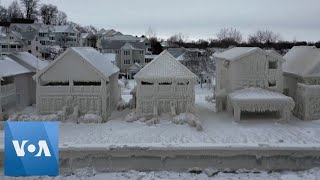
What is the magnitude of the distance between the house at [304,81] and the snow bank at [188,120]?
7430 mm

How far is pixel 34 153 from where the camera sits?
56.2 feet

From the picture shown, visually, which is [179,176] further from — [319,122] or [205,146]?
[319,122]

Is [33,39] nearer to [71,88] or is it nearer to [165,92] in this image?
[71,88]

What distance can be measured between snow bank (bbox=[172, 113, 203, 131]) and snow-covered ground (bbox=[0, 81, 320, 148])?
0.34 metres

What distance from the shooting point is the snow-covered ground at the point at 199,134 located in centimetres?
1975

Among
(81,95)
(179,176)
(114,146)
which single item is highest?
(81,95)

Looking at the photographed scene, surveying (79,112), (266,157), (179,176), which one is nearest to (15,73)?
(79,112)

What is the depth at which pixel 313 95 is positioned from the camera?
2531 centimetres

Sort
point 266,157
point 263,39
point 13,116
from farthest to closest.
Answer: point 263,39, point 13,116, point 266,157

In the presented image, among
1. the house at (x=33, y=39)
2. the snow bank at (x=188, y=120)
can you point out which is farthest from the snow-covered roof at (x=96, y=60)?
the house at (x=33, y=39)

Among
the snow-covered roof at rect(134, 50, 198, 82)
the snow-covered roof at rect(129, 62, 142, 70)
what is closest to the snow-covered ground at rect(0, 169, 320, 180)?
the snow-covered roof at rect(134, 50, 198, 82)

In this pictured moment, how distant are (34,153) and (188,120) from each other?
32.3 feet

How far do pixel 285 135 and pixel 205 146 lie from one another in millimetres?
5208

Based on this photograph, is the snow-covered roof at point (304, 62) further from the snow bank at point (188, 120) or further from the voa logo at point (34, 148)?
the voa logo at point (34, 148)
